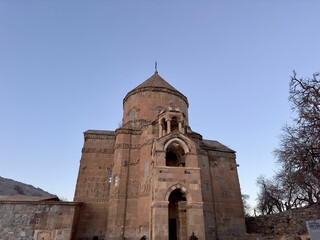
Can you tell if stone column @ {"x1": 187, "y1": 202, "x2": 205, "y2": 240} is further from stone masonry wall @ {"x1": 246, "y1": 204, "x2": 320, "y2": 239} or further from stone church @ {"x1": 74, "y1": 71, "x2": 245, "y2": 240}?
stone masonry wall @ {"x1": 246, "y1": 204, "x2": 320, "y2": 239}

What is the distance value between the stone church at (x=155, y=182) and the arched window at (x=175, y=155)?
0.24 ft

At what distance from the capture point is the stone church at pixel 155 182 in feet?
45.1

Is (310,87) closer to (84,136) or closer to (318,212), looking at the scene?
(318,212)

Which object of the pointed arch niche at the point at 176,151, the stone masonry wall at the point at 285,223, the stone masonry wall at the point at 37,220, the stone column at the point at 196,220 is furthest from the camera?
the pointed arch niche at the point at 176,151

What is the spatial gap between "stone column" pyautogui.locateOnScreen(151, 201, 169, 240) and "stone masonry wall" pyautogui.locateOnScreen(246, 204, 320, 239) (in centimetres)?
835

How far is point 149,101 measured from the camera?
2144cm

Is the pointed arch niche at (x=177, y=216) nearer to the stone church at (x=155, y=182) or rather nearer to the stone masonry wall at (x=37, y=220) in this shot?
the stone church at (x=155, y=182)

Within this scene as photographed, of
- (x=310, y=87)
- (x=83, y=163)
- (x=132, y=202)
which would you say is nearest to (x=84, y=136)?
(x=83, y=163)

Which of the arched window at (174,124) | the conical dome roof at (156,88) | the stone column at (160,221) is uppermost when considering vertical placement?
the conical dome roof at (156,88)

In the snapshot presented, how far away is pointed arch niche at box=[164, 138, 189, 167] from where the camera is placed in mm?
15484

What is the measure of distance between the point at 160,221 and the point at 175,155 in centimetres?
580

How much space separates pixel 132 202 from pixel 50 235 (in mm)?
5607

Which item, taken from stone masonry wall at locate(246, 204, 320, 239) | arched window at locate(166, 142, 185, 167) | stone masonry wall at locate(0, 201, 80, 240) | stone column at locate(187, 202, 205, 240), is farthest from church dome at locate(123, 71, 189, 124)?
stone masonry wall at locate(246, 204, 320, 239)

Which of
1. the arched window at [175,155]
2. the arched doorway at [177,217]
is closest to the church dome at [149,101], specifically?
the arched window at [175,155]
